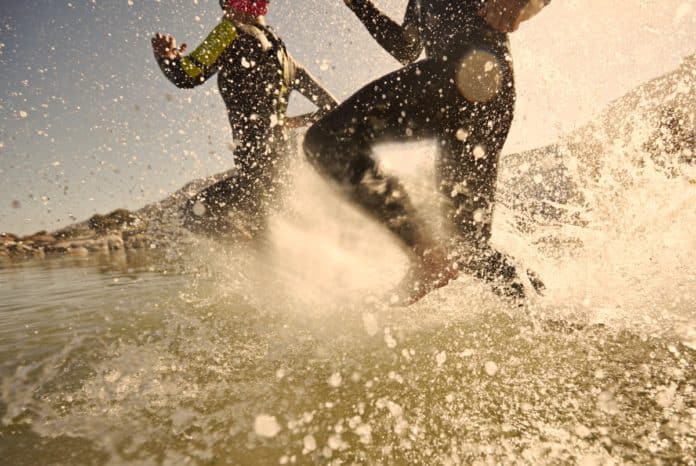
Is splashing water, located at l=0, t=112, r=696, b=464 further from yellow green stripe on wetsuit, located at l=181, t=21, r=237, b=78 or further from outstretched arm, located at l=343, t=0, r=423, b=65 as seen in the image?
outstretched arm, located at l=343, t=0, r=423, b=65

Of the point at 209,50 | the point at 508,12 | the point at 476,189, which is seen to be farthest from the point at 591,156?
the point at 209,50

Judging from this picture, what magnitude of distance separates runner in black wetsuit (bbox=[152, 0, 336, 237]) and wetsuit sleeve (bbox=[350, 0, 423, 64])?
69 cm

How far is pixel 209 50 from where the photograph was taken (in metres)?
2.31

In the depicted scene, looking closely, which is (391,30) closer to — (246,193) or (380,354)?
(246,193)

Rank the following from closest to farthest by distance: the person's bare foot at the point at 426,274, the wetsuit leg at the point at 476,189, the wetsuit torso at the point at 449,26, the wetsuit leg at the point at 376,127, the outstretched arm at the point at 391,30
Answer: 1. the wetsuit leg at the point at 376,127
2. the wetsuit torso at the point at 449,26
3. the wetsuit leg at the point at 476,189
4. the person's bare foot at the point at 426,274
5. the outstretched arm at the point at 391,30

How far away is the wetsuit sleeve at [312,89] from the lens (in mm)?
3046

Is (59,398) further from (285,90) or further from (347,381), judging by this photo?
(285,90)

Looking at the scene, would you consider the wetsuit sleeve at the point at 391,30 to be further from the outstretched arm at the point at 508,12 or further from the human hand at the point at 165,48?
the human hand at the point at 165,48

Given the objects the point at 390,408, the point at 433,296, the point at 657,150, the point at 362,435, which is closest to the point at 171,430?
the point at 362,435

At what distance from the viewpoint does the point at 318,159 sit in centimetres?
183

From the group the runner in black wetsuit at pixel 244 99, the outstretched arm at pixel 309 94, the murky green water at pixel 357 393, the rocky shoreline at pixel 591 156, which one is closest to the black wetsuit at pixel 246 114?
the runner in black wetsuit at pixel 244 99

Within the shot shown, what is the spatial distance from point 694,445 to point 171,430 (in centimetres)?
177

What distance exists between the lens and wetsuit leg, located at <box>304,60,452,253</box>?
→ 5.58 ft

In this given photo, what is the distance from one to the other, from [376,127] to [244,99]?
127 centimetres
